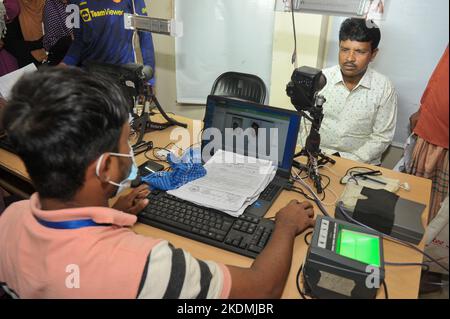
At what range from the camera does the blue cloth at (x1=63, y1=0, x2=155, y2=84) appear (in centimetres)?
246

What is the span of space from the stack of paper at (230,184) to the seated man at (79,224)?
0.36m

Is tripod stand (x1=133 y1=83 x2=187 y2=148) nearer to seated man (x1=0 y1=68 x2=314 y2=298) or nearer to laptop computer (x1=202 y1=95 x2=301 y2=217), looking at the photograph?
laptop computer (x1=202 y1=95 x2=301 y2=217)

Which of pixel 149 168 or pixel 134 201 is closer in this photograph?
pixel 134 201

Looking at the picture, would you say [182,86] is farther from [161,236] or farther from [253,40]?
[161,236]

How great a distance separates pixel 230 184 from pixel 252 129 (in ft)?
0.80

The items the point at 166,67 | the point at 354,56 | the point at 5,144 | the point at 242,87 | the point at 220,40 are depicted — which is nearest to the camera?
the point at 5,144

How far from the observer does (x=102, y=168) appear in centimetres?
84

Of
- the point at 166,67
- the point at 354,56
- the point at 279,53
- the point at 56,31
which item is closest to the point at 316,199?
the point at 354,56

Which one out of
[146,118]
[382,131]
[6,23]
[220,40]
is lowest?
[382,131]

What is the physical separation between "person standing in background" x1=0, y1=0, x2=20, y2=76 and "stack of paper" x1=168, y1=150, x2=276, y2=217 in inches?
78.5

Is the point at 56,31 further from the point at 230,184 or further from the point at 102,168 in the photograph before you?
the point at 102,168

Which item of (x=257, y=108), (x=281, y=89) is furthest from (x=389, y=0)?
(x=257, y=108)

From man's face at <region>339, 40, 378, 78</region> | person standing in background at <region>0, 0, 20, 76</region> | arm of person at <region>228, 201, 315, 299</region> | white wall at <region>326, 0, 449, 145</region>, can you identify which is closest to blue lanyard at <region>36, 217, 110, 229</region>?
arm of person at <region>228, 201, 315, 299</region>

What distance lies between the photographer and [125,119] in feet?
2.88
